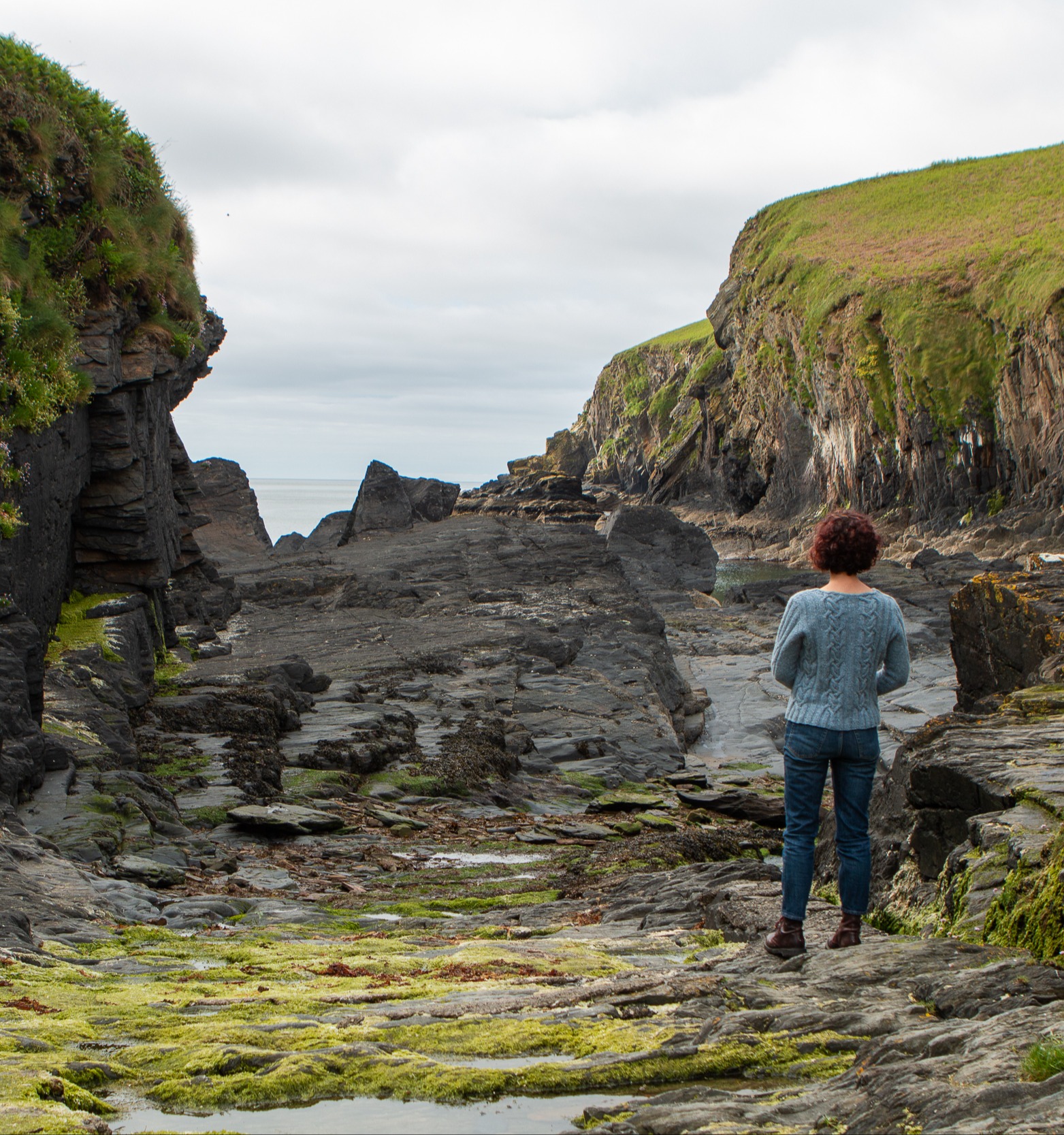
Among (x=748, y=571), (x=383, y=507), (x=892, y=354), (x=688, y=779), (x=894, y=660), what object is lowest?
(x=688, y=779)

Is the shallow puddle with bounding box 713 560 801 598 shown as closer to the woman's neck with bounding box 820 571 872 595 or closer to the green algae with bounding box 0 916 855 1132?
the woman's neck with bounding box 820 571 872 595

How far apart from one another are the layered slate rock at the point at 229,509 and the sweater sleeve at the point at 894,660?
41.2 m

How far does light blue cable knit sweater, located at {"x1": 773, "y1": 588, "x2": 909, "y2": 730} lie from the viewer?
5668 mm

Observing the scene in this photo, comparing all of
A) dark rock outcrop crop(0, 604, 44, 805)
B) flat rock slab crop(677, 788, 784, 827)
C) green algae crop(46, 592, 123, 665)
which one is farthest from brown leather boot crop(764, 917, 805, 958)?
green algae crop(46, 592, 123, 665)

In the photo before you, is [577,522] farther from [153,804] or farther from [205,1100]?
[205,1100]

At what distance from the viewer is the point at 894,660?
577 cm

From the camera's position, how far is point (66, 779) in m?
11.3

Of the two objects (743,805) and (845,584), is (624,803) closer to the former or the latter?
(743,805)

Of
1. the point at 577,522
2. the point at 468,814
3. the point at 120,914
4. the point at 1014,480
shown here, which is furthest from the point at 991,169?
the point at 120,914

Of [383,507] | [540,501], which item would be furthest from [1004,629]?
[540,501]

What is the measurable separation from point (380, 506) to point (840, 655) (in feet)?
136

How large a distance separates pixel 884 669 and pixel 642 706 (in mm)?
16692

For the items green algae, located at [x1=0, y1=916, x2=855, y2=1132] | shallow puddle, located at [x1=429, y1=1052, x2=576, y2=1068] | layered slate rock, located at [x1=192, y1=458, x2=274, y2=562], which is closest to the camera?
green algae, located at [x1=0, y1=916, x2=855, y2=1132]

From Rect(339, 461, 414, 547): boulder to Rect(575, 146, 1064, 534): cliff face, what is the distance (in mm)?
38159
